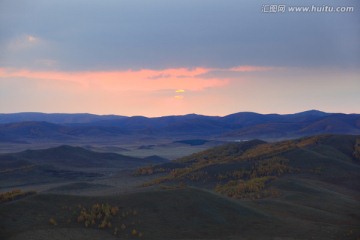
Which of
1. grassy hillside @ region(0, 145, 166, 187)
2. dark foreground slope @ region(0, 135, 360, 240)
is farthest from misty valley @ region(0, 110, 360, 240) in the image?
grassy hillside @ region(0, 145, 166, 187)

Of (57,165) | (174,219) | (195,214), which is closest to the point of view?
(174,219)

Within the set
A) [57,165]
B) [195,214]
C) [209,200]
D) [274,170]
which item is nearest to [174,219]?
[195,214]

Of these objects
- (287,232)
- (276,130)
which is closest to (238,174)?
(287,232)

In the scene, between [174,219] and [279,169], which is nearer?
[174,219]

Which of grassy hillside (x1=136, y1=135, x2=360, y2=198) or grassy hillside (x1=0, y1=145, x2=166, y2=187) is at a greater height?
grassy hillside (x1=136, y1=135, x2=360, y2=198)

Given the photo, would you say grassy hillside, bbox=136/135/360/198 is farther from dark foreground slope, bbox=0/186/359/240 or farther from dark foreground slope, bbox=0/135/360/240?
dark foreground slope, bbox=0/186/359/240

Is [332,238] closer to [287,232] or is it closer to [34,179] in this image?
[287,232]

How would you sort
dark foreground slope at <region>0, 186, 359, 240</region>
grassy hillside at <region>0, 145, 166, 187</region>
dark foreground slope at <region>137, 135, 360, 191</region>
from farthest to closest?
grassy hillside at <region>0, 145, 166, 187</region> → dark foreground slope at <region>137, 135, 360, 191</region> → dark foreground slope at <region>0, 186, 359, 240</region>

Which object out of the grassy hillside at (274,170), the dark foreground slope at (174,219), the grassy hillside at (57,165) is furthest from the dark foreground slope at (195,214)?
the grassy hillside at (57,165)

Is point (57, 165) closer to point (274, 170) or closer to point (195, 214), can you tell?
point (274, 170)

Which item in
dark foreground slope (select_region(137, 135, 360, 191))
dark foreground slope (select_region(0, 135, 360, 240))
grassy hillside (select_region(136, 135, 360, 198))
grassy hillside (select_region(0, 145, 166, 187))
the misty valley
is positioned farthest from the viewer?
grassy hillside (select_region(0, 145, 166, 187))

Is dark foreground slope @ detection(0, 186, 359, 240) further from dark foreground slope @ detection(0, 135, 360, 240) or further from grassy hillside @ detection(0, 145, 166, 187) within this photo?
grassy hillside @ detection(0, 145, 166, 187)

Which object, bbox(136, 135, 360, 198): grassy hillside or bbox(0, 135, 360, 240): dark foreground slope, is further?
bbox(136, 135, 360, 198): grassy hillside

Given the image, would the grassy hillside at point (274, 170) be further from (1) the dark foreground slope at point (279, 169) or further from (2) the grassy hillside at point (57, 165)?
(2) the grassy hillside at point (57, 165)
